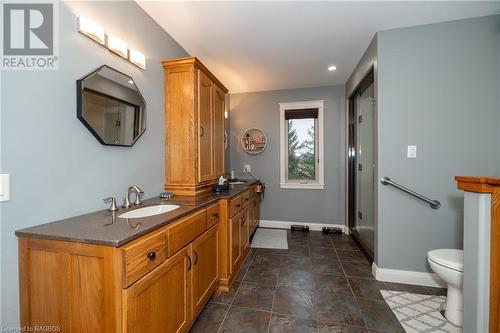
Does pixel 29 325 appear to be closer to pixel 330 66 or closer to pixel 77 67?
pixel 77 67

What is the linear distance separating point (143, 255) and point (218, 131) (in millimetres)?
1818

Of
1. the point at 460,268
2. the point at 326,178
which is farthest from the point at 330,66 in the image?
the point at 460,268

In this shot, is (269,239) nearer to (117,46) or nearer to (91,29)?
(117,46)

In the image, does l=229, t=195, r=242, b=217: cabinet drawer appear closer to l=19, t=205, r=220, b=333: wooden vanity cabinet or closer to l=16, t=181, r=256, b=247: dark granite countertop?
l=16, t=181, r=256, b=247: dark granite countertop

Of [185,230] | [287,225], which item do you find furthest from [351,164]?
[185,230]

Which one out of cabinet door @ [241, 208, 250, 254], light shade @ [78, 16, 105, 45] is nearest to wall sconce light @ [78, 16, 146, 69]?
light shade @ [78, 16, 105, 45]

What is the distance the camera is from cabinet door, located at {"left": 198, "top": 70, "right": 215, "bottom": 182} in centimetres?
206

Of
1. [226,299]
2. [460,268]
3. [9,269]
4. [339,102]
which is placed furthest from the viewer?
[339,102]

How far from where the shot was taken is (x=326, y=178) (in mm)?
3592

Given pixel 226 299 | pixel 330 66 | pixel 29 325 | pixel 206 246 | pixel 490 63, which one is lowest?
pixel 226 299

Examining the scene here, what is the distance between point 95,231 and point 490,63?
3.38m

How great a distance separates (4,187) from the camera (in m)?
0.90

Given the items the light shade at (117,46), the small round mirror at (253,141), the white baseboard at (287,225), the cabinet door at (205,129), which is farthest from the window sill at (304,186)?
the light shade at (117,46)

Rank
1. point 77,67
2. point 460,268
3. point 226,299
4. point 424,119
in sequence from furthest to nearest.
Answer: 1. point 424,119
2. point 226,299
3. point 460,268
4. point 77,67
